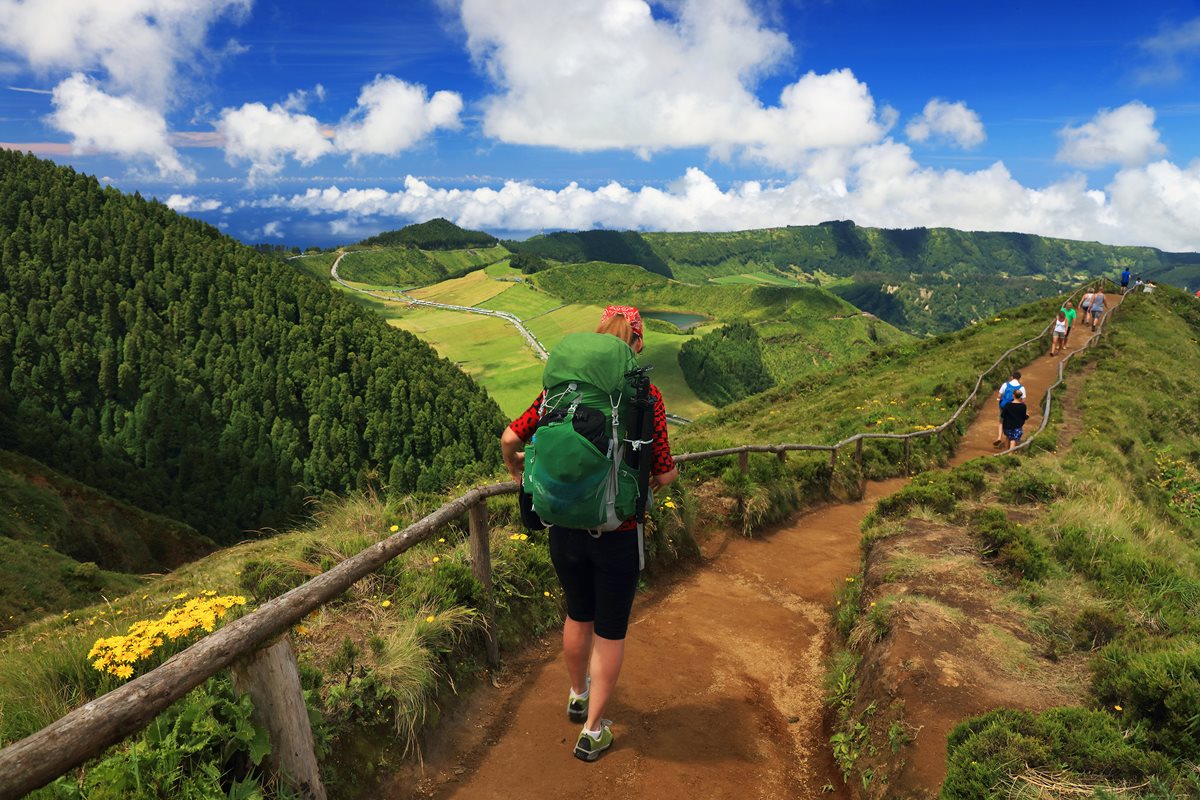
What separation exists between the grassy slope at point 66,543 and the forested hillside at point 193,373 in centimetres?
1762

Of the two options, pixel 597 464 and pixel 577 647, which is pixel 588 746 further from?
pixel 597 464

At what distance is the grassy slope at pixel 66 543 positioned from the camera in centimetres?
3481

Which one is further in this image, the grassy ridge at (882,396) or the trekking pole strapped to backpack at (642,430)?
the grassy ridge at (882,396)

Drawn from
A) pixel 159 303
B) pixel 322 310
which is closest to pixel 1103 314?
pixel 322 310

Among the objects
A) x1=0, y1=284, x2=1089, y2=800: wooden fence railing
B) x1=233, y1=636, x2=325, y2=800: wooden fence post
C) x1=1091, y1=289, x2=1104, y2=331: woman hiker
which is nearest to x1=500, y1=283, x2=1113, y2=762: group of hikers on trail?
x1=0, y1=284, x2=1089, y2=800: wooden fence railing

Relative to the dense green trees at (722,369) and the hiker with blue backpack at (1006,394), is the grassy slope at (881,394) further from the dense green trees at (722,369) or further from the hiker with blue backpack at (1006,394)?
the dense green trees at (722,369)

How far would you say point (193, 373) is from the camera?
122562mm

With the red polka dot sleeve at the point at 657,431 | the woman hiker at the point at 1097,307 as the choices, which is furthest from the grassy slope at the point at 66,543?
the woman hiker at the point at 1097,307

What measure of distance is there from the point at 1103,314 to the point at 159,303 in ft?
516

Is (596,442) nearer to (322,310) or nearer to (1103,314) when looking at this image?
(1103,314)

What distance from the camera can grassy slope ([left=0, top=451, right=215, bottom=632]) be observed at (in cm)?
3481

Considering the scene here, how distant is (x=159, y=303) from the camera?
136 meters

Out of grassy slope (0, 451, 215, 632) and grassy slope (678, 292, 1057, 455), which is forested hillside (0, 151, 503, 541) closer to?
grassy slope (0, 451, 215, 632)

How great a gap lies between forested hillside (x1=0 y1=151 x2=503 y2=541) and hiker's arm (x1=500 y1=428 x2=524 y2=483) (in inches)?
3443
